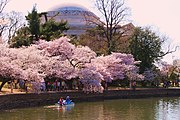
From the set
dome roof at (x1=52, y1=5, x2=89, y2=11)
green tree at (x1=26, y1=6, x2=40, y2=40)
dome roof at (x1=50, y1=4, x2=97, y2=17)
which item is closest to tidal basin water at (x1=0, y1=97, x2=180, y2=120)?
green tree at (x1=26, y1=6, x2=40, y2=40)

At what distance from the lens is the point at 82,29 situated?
8631cm

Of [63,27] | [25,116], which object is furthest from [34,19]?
[25,116]

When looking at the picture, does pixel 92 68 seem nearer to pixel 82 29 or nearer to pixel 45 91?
pixel 45 91

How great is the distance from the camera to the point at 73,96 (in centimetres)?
4278

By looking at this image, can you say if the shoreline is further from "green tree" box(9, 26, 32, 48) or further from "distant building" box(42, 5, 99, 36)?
"distant building" box(42, 5, 99, 36)

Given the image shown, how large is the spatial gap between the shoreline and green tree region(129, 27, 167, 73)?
6341 mm

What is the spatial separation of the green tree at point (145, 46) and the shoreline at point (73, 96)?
20.8 feet

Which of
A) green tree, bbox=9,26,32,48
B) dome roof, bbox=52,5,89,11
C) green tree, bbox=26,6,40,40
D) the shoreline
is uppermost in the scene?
dome roof, bbox=52,5,89,11

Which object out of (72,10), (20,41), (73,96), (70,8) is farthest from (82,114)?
(70,8)

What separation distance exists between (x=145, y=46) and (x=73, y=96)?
21159 millimetres

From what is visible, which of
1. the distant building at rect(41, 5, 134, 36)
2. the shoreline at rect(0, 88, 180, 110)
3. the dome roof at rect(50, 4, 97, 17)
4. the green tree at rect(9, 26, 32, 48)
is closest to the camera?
the shoreline at rect(0, 88, 180, 110)

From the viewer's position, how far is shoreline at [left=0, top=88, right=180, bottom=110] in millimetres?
35062

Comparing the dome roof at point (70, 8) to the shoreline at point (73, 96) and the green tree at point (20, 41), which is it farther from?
the green tree at point (20, 41)

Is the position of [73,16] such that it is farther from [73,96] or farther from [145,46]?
[73,96]
